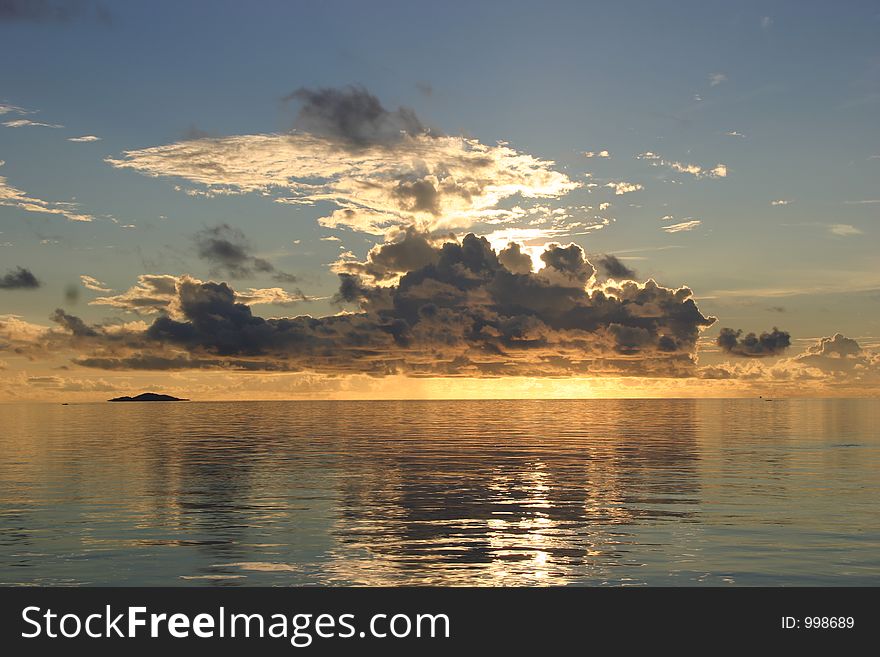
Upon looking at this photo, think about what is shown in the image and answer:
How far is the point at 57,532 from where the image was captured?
138 ft

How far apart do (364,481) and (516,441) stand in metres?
54.3

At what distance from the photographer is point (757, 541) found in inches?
1544

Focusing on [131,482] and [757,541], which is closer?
[757,541]
